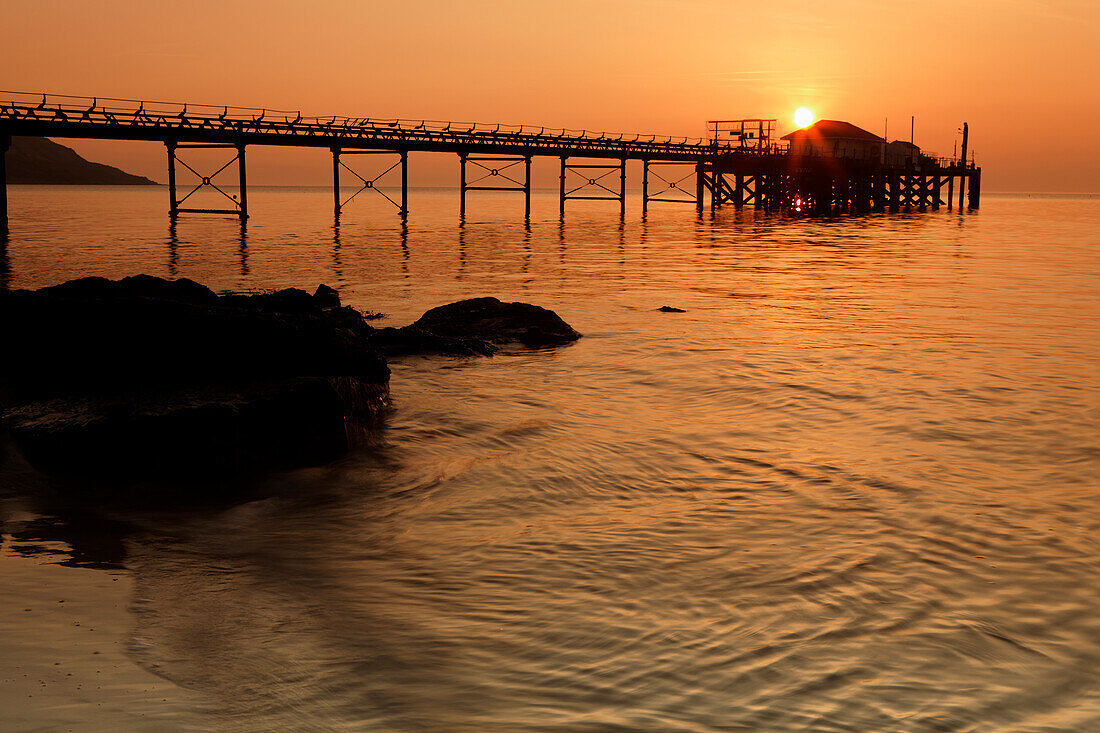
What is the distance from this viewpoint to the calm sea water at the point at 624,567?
4035 mm

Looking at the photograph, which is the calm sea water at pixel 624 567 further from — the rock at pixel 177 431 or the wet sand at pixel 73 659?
the rock at pixel 177 431

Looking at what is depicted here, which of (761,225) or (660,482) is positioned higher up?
(761,225)

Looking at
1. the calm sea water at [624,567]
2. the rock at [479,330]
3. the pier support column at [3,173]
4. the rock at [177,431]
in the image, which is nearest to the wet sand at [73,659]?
the calm sea water at [624,567]

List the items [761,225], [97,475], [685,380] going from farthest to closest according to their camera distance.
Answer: [761,225]
[685,380]
[97,475]

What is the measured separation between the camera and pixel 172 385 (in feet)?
25.3

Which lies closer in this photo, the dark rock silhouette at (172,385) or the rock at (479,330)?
the dark rock silhouette at (172,385)

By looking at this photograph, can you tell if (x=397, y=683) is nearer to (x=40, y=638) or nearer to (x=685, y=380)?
(x=40, y=638)

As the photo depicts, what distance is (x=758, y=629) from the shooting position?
4.70 meters

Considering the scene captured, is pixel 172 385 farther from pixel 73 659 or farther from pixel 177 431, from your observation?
pixel 73 659

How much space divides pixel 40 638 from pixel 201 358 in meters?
3.77

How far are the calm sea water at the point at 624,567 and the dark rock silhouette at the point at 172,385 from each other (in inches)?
16.3

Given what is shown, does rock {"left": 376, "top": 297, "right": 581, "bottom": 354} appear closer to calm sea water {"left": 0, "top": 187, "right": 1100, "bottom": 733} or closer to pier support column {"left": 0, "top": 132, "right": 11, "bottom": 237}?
calm sea water {"left": 0, "top": 187, "right": 1100, "bottom": 733}

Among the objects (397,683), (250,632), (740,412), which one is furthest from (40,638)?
(740,412)

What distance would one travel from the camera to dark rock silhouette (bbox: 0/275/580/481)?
7082 mm
